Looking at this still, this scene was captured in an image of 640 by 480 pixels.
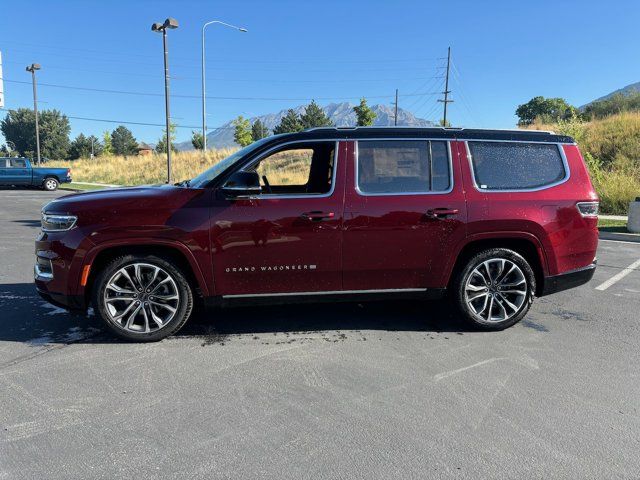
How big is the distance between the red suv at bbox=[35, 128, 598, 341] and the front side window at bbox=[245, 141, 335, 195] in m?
0.03

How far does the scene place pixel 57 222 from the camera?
13.6 feet

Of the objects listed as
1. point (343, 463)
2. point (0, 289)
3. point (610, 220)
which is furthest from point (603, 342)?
point (610, 220)

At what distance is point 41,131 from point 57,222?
3689 inches

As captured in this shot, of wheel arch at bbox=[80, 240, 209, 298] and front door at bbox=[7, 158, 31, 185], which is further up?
front door at bbox=[7, 158, 31, 185]

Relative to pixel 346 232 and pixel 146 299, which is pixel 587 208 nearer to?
pixel 346 232

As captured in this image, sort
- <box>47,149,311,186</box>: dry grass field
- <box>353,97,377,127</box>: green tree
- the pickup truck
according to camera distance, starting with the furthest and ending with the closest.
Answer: <box>353,97,377,127</box>: green tree
<box>47,149,311,186</box>: dry grass field
the pickup truck

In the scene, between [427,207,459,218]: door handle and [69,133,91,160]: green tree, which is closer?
[427,207,459,218]: door handle

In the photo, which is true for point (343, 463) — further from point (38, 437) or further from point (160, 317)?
point (160, 317)

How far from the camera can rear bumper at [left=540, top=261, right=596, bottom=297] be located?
4.72 meters

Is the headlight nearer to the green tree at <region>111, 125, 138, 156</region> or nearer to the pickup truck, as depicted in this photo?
the pickup truck

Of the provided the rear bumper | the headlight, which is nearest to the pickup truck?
the headlight

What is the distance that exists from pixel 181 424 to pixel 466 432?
173cm

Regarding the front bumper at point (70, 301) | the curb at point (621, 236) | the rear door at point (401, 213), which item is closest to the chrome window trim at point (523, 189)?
the rear door at point (401, 213)

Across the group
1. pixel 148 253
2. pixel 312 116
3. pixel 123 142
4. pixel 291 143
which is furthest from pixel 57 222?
pixel 123 142
